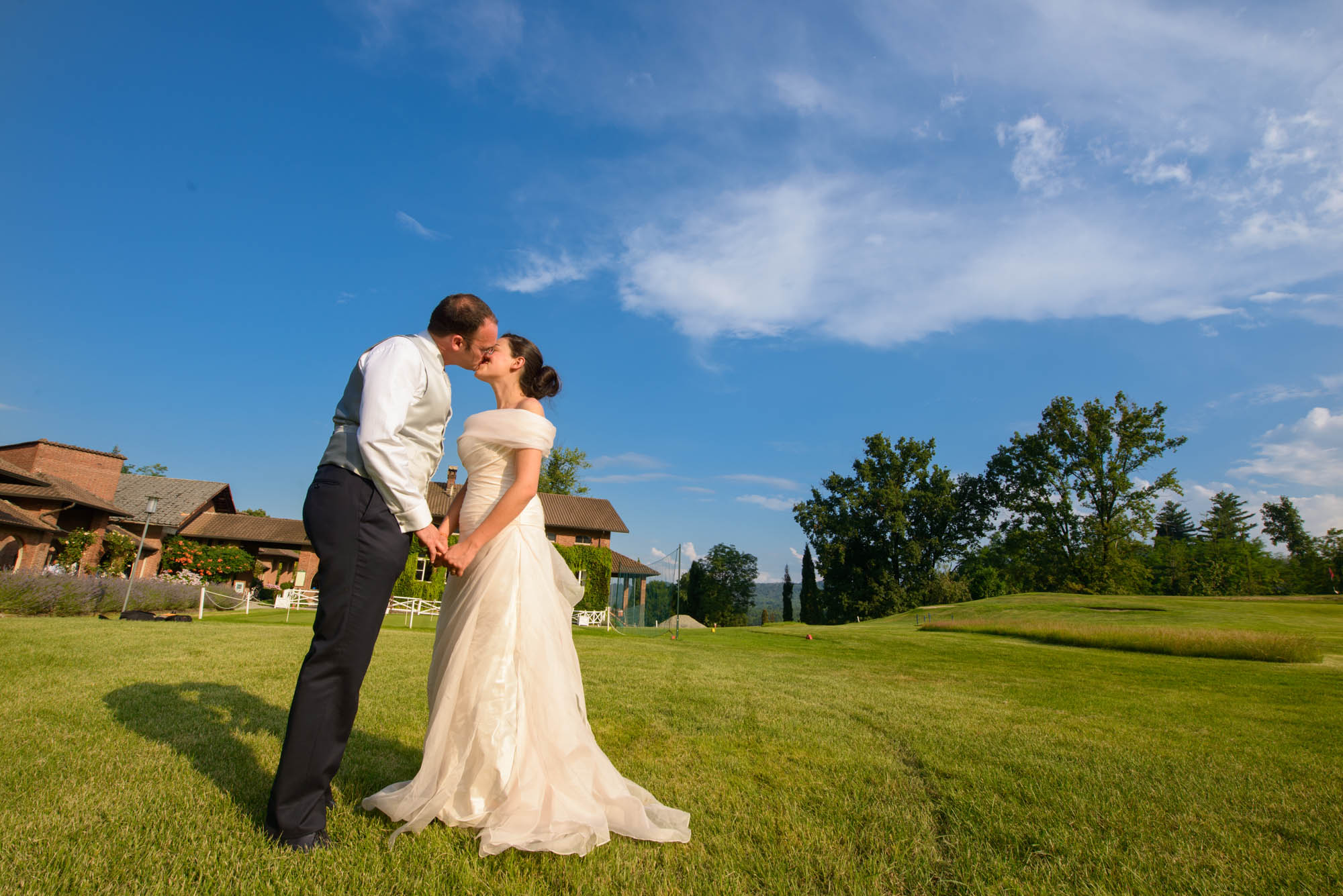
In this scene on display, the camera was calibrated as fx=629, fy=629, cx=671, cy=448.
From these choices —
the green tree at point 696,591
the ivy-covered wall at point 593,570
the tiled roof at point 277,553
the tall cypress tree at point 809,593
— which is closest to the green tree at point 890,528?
the tall cypress tree at point 809,593

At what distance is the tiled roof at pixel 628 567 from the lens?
149 ft

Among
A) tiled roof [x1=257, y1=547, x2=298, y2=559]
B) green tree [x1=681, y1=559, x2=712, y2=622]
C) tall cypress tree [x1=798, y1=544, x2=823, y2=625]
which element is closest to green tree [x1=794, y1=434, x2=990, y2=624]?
tall cypress tree [x1=798, y1=544, x2=823, y2=625]

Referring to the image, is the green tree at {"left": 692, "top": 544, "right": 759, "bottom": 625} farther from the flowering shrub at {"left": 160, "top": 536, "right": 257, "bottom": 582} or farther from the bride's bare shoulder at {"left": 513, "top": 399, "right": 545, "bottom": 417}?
the bride's bare shoulder at {"left": 513, "top": 399, "right": 545, "bottom": 417}

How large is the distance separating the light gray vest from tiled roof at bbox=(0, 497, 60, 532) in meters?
29.3

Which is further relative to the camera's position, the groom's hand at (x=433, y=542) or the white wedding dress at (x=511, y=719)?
the groom's hand at (x=433, y=542)

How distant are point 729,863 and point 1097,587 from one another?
4869 cm

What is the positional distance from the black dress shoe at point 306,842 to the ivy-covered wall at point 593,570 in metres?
31.9

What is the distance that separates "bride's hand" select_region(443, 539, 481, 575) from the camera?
10.5ft

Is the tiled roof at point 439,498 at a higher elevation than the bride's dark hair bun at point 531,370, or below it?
higher

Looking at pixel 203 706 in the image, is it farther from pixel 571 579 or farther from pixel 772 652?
pixel 772 652

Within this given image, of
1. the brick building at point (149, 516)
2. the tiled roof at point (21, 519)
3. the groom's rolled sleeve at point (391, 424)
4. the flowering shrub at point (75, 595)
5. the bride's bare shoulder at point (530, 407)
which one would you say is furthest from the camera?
the brick building at point (149, 516)

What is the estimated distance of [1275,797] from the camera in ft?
12.2

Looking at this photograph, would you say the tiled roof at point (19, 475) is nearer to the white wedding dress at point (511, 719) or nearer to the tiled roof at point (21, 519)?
the tiled roof at point (21, 519)

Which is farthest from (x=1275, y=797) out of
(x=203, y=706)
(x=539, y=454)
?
(x=203, y=706)
